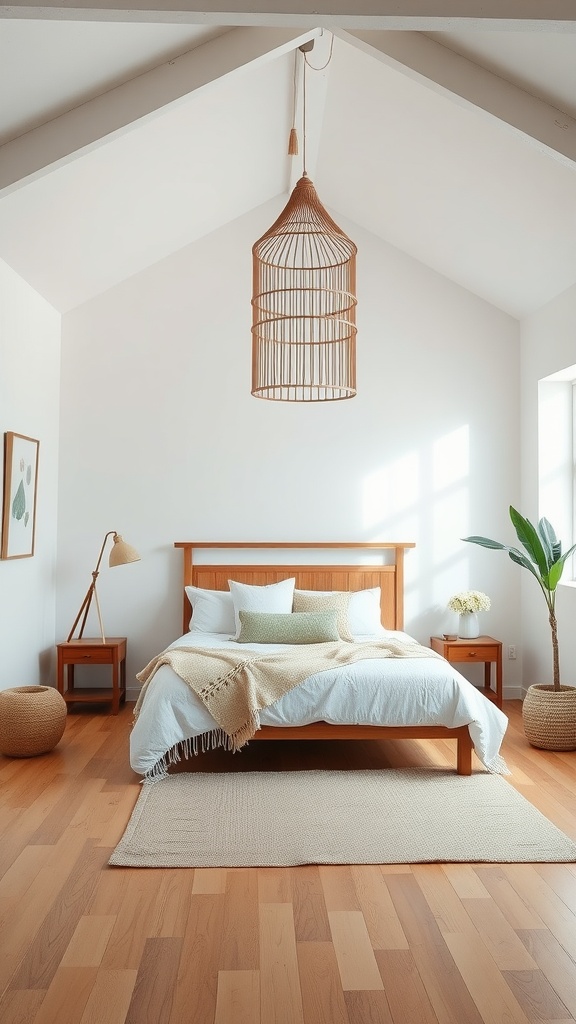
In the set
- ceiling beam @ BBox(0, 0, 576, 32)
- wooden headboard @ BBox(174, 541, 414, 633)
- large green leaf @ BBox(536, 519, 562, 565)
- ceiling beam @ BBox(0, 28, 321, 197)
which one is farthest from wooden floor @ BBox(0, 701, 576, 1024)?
ceiling beam @ BBox(0, 28, 321, 197)

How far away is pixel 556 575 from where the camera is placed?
496cm

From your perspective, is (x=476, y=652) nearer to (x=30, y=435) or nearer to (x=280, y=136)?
(x=30, y=435)

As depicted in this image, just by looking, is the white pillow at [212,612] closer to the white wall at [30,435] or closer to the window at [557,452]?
the white wall at [30,435]

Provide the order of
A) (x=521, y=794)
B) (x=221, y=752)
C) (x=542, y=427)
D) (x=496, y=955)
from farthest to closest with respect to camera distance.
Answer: (x=542, y=427)
(x=221, y=752)
(x=521, y=794)
(x=496, y=955)

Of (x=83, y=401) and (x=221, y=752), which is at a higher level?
(x=83, y=401)

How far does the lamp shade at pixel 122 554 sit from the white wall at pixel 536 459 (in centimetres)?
277

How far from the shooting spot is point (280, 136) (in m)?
5.43

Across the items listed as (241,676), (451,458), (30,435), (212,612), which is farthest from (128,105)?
(451,458)

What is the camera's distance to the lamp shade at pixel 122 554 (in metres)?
5.71

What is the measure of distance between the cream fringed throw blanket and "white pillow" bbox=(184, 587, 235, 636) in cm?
116

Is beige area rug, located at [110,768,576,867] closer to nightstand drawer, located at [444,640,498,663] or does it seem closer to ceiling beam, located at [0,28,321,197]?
nightstand drawer, located at [444,640,498,663]

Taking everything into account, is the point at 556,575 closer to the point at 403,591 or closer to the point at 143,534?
the point at 403,591

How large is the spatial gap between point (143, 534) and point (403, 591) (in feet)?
6.29

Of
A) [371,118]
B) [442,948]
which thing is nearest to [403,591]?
[371,118]
